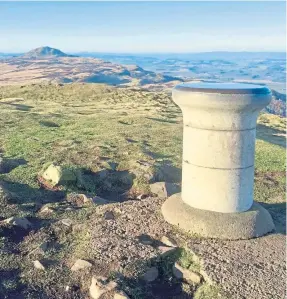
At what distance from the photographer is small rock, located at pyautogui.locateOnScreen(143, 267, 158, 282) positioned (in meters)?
5.97

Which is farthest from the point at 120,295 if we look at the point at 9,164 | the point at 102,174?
the point at 9,164

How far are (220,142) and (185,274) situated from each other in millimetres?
2169

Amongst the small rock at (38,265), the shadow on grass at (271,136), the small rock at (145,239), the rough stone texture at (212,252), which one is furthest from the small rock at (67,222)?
the shadow on grass at (271,136)

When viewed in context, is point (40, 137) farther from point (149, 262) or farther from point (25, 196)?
point (149, 262)

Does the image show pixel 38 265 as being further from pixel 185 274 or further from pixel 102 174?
pixel 102 174

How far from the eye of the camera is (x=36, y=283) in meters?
5.80

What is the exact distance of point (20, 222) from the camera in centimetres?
761

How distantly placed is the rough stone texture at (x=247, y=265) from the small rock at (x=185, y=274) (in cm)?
18

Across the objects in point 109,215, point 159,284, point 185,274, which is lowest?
point 159,284

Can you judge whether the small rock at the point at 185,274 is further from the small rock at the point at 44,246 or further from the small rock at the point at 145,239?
the small rock at the point at 44,246

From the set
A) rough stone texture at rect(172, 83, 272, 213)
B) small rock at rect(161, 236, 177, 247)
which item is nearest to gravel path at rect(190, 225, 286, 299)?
small rock at rect(161, 236, 177, 247)

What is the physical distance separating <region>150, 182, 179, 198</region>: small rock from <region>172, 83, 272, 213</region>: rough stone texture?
8.75ft

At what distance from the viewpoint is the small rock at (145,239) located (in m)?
6.70

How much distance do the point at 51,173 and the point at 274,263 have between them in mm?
6226
